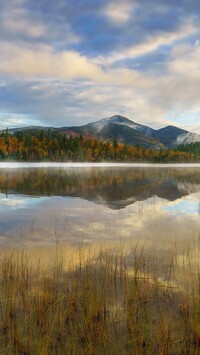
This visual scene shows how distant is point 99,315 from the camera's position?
723 centimetres

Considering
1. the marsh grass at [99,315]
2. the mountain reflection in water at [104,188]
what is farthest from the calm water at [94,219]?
the marsh grass at [99,315]

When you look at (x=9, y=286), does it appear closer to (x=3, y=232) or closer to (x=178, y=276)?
(x=178, y=276)

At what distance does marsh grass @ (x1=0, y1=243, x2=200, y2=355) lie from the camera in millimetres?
6129

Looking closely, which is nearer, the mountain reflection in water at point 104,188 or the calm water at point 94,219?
the calm water at point 94,219

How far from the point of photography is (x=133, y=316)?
23.7ft

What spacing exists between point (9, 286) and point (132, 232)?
8691mm

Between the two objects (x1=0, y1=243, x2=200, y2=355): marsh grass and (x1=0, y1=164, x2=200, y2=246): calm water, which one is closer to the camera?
(x1=0, y1=243, x2=200, y2=355): marsh grass

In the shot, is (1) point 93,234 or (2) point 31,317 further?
(1) point 93,234

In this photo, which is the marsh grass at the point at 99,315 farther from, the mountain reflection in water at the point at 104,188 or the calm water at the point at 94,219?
the mountain reflection in water at the point at 104,188

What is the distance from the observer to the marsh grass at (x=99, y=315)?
613 cm

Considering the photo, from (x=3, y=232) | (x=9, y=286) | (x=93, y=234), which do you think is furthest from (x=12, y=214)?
(x=9, y=286)

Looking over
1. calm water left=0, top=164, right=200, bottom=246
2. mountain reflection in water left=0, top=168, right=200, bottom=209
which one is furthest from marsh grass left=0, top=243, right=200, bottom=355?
mountain reflection in water left=0, top=168, right=200, bottom=209

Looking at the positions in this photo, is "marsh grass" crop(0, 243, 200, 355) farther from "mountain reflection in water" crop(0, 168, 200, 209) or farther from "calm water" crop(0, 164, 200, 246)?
"mountain reflection in water" crop(0, 168, 200, 209)

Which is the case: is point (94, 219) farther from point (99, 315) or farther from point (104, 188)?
point (104, 188)
